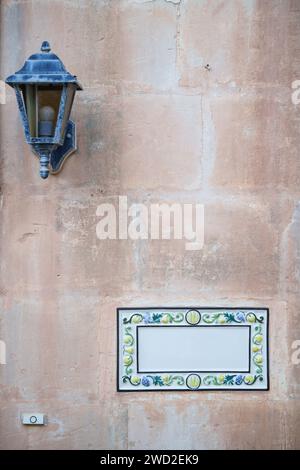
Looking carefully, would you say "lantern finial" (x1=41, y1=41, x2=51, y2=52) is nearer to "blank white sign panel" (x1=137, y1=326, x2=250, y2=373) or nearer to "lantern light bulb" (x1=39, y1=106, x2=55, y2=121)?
"lantern light bulb" (x1=39, y1=106, x2=55, y2=121)

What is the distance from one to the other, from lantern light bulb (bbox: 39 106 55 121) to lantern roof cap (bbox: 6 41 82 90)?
0.15 metres

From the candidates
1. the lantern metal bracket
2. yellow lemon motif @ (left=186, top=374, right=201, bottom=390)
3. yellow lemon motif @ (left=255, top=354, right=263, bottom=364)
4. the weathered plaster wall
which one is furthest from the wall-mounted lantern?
yellow lemon motif @ (left=255, top=354, right=263, bottom=364)

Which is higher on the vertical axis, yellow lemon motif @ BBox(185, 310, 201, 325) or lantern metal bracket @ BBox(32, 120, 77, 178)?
lantern metal bracket @ BBox(32, 120, 77, 178)

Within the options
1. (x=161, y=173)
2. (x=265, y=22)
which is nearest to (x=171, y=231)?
(x=161, y=173)

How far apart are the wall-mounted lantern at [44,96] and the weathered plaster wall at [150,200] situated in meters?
0.35

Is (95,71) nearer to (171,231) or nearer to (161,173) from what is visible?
(161,173)

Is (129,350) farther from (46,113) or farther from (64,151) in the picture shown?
(46,113)

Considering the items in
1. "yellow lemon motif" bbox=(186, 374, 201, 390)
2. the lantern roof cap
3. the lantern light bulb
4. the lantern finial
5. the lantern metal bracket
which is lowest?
"yellow lemon motif" bbox=(186, 374, 201, 390)

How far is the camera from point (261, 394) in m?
4.05

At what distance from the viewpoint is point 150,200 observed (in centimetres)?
404

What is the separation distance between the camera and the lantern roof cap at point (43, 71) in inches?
140

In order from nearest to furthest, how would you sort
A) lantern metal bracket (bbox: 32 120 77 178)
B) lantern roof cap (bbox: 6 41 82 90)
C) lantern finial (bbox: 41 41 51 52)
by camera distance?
lantern roof cap (bbox: 6 41 82 90) → lantern finial (bbox: 41 41 51 52) → lantern metal bracket (bbox: 32 120 77 178)

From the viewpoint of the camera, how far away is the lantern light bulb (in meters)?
3.65

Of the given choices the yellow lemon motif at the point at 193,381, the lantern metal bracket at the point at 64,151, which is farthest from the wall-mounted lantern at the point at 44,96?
the yellow lemon motif at the point at 193,381
